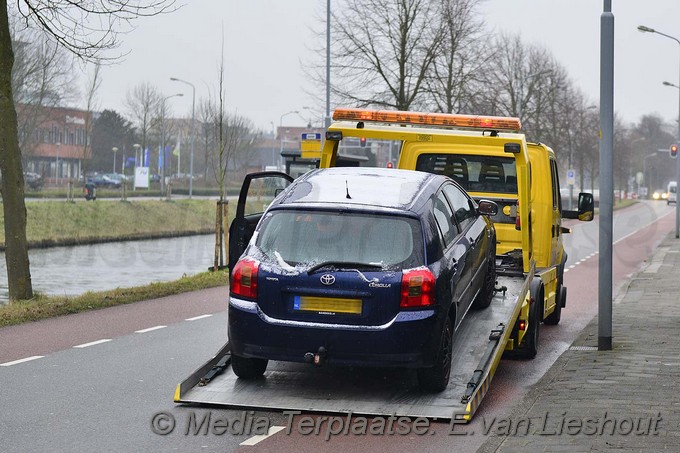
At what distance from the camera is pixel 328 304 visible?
7922mm

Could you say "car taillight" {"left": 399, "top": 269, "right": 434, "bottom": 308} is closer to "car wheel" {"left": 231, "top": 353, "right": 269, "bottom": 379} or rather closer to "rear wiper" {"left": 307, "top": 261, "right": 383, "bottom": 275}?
"rear wiper" {"left": 307, "top": 261, "right": 383, "bottom": 275}

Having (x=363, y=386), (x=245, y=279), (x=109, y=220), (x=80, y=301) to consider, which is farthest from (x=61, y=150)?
(x=245, y=279)

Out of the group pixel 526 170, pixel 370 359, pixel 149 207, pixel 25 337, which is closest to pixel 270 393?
pixel 370 359

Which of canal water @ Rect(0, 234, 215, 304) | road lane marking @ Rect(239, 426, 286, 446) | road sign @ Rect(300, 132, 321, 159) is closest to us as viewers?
road lane marking @ Rect(239, 426, 286, 446)

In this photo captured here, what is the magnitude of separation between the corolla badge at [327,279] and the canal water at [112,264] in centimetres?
1279

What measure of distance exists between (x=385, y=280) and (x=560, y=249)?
21.1 feet

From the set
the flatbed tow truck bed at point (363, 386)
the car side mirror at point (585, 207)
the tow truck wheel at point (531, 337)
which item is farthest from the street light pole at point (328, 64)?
the flatbed tow truck bed at point (363, 386)

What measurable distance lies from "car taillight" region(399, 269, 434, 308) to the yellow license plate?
35 centimetres

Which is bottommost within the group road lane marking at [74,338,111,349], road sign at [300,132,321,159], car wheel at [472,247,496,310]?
road lane marking at [74,338,111,349]

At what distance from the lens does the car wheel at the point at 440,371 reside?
Result: 7.97 metres

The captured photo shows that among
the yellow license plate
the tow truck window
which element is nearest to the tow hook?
the yellow license plate

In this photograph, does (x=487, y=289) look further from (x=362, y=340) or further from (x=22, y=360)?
(x=22, y=360)

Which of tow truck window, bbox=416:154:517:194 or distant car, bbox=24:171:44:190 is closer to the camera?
tow truck window, bbox=416:154:517:194

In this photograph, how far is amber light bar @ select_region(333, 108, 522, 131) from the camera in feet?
35.4
